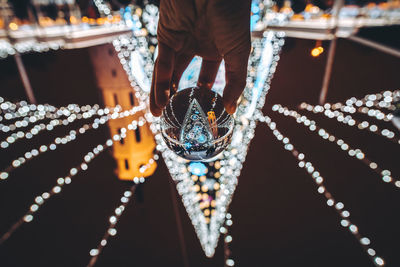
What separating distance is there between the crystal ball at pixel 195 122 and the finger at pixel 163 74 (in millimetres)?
45

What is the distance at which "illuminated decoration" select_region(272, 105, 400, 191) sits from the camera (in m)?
1.80

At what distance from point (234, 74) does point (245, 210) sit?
139 centimetres

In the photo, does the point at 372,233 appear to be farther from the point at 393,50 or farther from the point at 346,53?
the point at 393,50

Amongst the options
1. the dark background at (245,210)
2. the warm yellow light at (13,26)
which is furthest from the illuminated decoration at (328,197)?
the warm yellow light at (13,26)

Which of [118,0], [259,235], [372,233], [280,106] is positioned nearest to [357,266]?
[372,233]

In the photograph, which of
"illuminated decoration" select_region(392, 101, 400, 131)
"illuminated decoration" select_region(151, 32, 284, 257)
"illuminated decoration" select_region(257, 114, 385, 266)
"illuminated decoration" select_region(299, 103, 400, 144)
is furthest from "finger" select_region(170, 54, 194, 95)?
"illuminated decoration" select_region(392, 101, 400, 131)

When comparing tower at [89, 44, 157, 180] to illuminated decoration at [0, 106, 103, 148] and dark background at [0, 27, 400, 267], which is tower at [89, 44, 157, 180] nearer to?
dark background at [0, 27, 400, 267]

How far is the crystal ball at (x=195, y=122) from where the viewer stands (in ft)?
1.86

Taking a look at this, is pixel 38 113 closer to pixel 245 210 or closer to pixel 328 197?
pixel 245 210

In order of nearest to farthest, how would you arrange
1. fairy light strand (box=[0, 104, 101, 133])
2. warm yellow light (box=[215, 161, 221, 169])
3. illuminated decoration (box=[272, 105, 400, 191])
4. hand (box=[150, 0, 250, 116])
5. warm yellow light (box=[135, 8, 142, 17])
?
hand (box=[150, 0, 250, 116]) → warm yellow light (box=[215, 161, 221, 169]) → warm yellow light (box=[135, 8, 142, 17]) → illuminated decoration (box=[272, 105, 400, 191]) → fairy light strand (box=[0, 104, 101, 133])

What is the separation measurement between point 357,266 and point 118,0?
251 cm

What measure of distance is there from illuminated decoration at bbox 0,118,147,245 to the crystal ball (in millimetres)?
1142

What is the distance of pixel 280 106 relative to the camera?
8.37 ft

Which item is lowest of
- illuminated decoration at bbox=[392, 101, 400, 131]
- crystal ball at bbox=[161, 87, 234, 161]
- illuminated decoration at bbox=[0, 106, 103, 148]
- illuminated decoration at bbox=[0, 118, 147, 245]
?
illuminated decoration at bbox=[0, 118, 147, 245]
